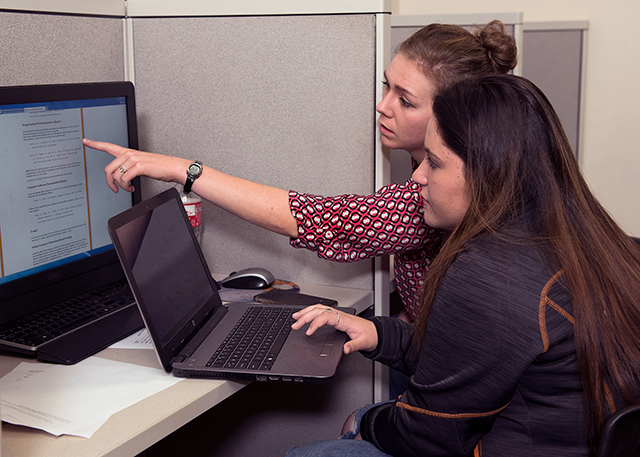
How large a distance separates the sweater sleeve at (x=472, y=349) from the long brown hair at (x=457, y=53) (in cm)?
43

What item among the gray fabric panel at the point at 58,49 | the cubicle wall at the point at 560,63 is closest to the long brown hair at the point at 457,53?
the gray fabric panel at the point at 58,49

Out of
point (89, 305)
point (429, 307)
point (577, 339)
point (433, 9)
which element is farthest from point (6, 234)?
point (433, 9)

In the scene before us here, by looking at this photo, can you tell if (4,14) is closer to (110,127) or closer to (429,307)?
(110,127)

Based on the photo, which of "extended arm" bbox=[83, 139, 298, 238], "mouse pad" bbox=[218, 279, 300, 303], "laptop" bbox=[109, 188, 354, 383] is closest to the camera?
"laptop" bbox=[109, 188, 354, 383]

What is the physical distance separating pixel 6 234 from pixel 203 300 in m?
0.31

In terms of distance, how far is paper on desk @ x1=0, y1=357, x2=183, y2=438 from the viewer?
2.29 ft

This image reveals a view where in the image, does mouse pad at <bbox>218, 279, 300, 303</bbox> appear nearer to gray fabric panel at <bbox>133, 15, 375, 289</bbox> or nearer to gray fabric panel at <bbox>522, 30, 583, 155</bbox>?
gray fabric panel at <bbox>133, 15, 375, 289</bbox>

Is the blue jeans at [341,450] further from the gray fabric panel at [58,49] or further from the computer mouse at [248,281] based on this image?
the gray fabric panel at [58,49]

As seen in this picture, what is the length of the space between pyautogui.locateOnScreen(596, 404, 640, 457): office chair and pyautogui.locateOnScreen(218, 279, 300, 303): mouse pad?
0.64 meters

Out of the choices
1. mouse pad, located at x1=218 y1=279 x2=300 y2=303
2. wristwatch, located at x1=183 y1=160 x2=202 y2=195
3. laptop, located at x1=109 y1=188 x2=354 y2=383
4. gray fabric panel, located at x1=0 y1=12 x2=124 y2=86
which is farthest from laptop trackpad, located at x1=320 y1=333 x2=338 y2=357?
gray fabric panel, located at x1=0 y1=12 x2=124 y2=86

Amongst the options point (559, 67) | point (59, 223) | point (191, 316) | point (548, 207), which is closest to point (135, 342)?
point (191, 316)

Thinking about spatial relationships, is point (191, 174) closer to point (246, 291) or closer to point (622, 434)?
point (246, 291)

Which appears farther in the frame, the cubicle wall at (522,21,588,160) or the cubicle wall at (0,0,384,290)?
the cubicle wall at (522,21,588,160)

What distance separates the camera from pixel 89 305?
3.37 ft
